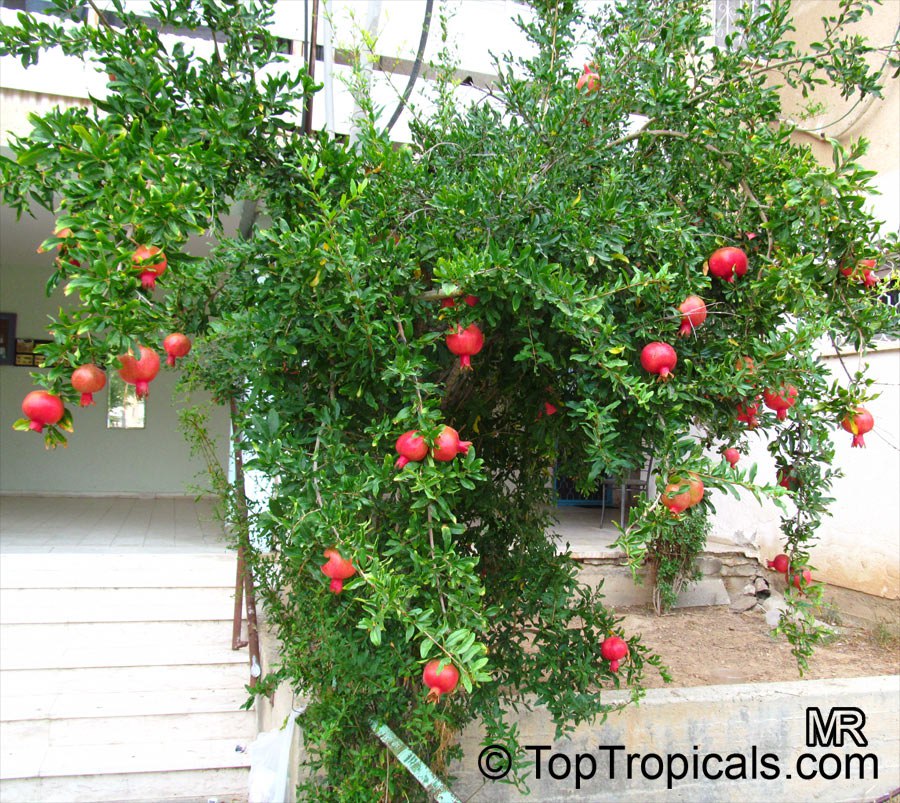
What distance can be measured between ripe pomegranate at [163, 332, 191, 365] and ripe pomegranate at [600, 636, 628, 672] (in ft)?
5.38

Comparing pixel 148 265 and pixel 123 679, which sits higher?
pixel 148 265

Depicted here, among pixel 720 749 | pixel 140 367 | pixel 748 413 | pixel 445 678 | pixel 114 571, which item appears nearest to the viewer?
pixel 140 367

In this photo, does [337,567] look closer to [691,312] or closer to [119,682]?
[691,312]

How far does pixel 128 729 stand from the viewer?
11.4 feet

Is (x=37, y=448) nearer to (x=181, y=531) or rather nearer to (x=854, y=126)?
(x=181, y=531)

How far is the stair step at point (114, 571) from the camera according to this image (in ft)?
13.6

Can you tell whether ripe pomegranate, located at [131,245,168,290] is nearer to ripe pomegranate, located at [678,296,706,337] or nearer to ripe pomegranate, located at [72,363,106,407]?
ripe pomegranate, located at [72,363,106,407]

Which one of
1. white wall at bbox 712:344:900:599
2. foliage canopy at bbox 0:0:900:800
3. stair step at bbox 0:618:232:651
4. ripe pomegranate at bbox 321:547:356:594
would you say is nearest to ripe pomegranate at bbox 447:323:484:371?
foliage canopy at bbox 0:0:900:800

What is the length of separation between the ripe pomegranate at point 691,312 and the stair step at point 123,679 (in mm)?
3084

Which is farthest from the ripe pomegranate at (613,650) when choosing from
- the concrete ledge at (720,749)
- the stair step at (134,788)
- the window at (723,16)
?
the window at (723,16)

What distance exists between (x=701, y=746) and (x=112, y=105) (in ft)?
10.4

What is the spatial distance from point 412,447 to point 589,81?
125cm

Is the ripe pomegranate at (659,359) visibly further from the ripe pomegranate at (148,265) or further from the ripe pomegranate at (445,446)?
the ripe pomegranate at (148,265)

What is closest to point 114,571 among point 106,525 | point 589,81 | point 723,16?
point 106,525
